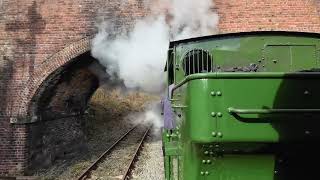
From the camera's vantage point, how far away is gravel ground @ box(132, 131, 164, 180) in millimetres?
8922

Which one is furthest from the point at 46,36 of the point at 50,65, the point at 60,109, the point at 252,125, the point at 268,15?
the point at 252,125

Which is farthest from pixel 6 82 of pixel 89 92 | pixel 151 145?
pixel 151 145

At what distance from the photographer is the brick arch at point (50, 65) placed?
9.77m

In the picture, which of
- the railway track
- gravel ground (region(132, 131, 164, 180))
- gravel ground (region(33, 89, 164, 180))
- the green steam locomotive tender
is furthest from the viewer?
gravel ground (region(33, 89, 164, 180))

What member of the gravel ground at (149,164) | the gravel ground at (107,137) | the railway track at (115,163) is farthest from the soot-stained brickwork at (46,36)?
the gravel ground at (149,164)

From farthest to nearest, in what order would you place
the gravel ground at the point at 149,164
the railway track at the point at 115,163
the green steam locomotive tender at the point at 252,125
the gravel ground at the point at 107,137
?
the gravel ground at the point at 107,137
the railway track at the point at 115,163
the gravel ground at the point at 149,164
the green steam locomotive tender at the point at 252,125

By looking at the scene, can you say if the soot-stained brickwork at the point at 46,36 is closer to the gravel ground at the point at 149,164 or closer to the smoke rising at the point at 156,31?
the smoke rising at the point at 156,31

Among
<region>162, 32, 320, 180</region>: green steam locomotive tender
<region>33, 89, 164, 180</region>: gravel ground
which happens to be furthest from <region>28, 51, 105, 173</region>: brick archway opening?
<region>162, 32, 320, 180</region>: green steam locomotive tender

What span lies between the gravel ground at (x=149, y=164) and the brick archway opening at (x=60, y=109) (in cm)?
213

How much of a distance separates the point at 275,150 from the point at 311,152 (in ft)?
0.75

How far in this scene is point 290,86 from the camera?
253 cm

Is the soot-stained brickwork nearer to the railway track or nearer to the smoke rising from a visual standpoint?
the smoke rising

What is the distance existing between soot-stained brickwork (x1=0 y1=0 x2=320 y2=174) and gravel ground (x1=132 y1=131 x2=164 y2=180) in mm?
2602

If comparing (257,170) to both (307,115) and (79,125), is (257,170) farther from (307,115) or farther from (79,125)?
(79,125)
